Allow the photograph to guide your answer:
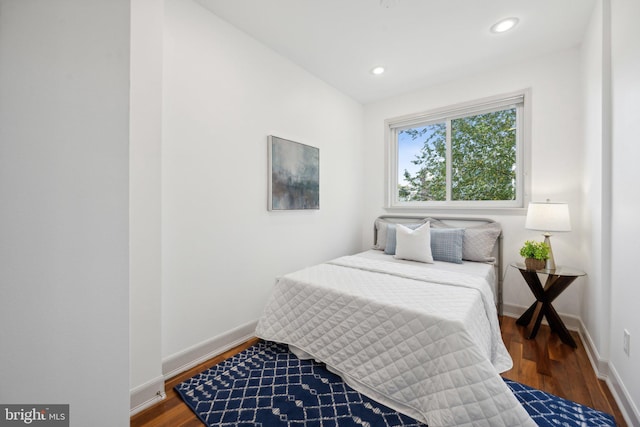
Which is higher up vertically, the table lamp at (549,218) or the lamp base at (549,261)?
the table lamp at (549,218)

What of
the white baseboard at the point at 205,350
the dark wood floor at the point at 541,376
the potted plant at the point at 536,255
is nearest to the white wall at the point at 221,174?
the white baseboard at the point at 205,350

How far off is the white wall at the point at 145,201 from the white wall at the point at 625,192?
2532mm

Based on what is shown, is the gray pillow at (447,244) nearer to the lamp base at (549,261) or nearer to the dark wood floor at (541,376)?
the lamp base at (549,261)

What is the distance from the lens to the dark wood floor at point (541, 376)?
1413 mm

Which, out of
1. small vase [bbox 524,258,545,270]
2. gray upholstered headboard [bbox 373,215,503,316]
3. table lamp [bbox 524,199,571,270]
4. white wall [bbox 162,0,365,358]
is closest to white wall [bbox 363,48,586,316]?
gray upholstered headboard [bbox 373,215,503,316]

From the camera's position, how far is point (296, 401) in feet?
4.89

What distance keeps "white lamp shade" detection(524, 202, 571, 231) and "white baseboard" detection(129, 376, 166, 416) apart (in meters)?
3.07

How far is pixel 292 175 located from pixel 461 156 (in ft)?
7.02

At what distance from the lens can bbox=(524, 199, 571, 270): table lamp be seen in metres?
2.22

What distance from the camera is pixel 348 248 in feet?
12.0

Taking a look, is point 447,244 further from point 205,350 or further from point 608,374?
point 205,350

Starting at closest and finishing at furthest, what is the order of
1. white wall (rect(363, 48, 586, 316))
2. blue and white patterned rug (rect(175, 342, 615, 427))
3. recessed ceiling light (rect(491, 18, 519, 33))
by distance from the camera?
blue and white patterned rug (rect(175, 342, 615, 427)), recessed ceiling light (rect(491, 18, 519, 33)), white wall (rect(363, 48, 586, 316))

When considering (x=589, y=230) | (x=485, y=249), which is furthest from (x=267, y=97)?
(x=589, y=230)

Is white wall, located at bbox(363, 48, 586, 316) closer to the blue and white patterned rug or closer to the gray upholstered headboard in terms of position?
the gray upholstered headboard
